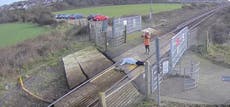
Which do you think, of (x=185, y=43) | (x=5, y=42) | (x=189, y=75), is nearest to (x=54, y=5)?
(x=5, y=42)

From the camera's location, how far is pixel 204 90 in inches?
617

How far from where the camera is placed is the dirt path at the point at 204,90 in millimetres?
14750

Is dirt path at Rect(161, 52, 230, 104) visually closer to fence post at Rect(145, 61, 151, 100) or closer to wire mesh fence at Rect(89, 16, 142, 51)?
fence post at Rect(145, 61, 151, 100)

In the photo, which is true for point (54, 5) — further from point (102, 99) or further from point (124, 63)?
point (102, 99)

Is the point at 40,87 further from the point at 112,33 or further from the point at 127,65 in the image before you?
Result: the point at 112,33

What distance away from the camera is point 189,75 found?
17.3 metres

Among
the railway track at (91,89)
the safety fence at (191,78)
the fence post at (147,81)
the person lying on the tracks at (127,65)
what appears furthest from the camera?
the person lying on the tracks at (127,65)

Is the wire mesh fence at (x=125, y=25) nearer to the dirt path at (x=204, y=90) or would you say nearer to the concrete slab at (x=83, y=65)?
the concrete slab at (x=83, y=65)

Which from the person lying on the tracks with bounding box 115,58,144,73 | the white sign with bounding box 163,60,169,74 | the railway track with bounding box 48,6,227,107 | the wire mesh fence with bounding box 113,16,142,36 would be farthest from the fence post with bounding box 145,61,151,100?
the wire mesh fence with bounding box 113,16,142,36

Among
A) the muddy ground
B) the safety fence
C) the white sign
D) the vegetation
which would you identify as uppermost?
the white sign

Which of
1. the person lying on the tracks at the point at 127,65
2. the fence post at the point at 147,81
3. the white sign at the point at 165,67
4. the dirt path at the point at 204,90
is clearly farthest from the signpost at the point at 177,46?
the fence post at the point at 147,81

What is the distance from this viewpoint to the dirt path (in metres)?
14.8

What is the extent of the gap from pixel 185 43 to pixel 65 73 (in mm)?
7495

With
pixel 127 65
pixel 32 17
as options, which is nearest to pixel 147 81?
pixel 127 65
